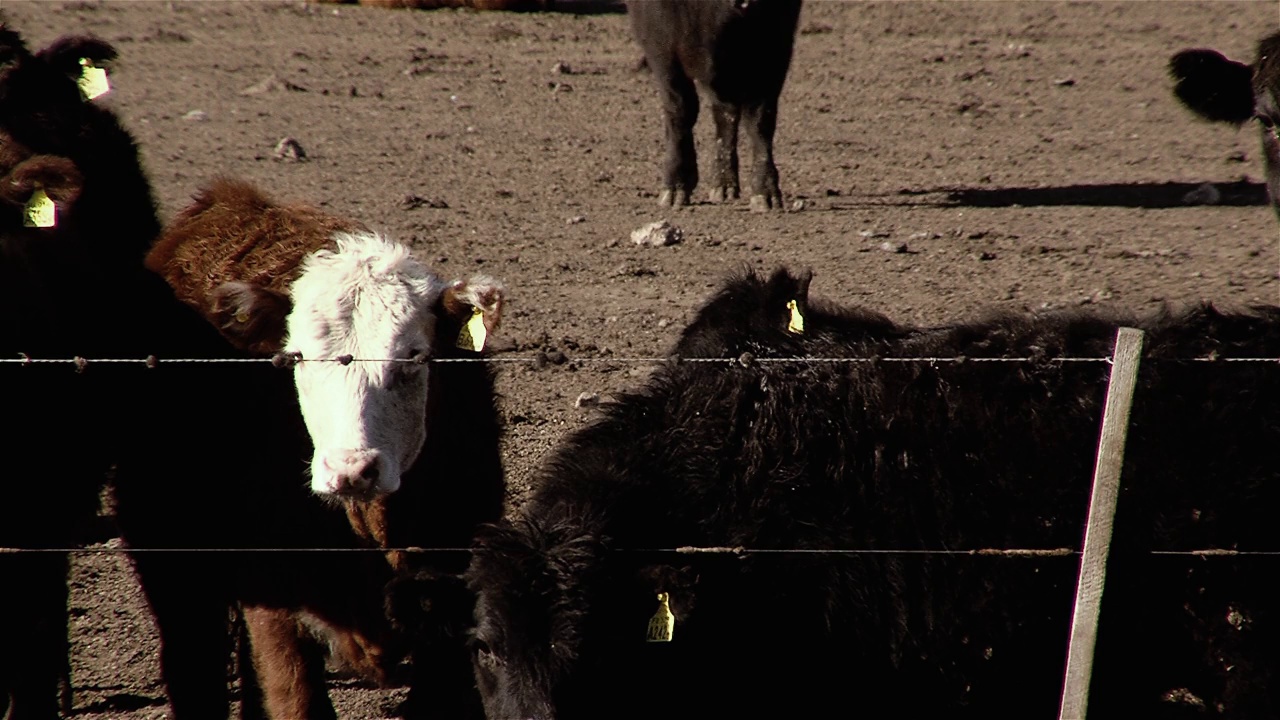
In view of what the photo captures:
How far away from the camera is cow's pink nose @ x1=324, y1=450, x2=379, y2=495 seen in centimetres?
407

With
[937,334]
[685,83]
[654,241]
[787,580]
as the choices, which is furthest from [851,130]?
[787,580]

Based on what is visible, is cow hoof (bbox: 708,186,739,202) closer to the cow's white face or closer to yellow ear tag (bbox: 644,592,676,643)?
the cow's white face

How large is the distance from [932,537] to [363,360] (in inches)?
68.2

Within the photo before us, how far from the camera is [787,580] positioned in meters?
3.99

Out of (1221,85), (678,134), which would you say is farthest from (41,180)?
(678,134)

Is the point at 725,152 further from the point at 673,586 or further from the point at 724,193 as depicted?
the point at 673,586

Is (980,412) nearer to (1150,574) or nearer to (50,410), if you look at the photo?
(1150,574)

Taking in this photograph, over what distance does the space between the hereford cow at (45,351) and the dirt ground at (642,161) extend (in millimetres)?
670

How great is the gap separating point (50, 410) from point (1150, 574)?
335 cm

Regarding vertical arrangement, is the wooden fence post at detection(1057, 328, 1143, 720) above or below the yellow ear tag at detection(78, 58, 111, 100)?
below

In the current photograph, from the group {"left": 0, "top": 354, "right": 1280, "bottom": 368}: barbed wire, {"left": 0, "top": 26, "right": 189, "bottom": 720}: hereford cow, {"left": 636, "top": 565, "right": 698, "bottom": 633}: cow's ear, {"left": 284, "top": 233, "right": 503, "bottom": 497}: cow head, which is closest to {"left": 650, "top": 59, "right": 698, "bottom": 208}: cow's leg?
{"left": 0, "top": 26, "right": 189, "bottom": 720}: hereford cow

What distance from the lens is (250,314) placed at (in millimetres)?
4570

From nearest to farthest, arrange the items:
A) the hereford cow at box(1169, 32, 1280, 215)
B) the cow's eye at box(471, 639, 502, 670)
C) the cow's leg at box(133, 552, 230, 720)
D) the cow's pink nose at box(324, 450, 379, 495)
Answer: the cow's eye at box(471, 639, 502, 670) → the cow's pink nose at box(324, 450, 379, 495) → the cow's leg at box(133, 552, 230, 720) → the hereford cow at box(1169, 32, 1280, 215)

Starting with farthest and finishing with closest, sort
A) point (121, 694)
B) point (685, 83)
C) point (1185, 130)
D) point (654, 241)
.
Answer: point (1185, 130), point (685, 83), point (654, 241), point (121, 694)
